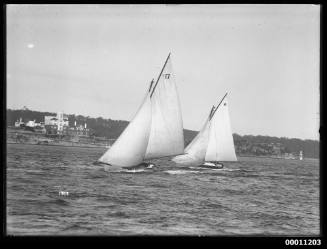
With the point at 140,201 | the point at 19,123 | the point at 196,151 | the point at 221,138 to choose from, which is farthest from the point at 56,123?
the point at 221,138

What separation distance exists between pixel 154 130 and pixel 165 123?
0.31 meters

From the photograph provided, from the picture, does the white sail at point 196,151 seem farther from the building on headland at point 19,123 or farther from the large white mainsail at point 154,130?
the building on headland at point 19,123

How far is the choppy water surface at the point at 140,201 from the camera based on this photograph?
6.96 meters

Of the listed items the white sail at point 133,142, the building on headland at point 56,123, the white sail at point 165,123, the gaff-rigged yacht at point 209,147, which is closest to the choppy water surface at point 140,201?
the building on headland at point 56,123

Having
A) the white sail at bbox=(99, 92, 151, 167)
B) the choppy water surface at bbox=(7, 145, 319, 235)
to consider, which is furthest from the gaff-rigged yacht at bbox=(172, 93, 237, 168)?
the choppy water surface at bbox=(7, 145, 319, 235)

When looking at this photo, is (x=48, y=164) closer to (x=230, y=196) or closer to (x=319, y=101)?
(x=230, y=196)

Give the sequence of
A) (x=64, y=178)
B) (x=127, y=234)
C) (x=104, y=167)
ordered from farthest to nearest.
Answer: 1. (x=104, y=167)
2. (x=64, y=178)
3. (x=127, y=234)

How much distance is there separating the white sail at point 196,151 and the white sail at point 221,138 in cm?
15

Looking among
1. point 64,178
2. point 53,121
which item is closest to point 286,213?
point 64,178

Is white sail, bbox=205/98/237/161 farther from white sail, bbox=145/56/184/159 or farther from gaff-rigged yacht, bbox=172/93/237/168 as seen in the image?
white sail, bbox=145/56/184/159

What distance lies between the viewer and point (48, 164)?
297 inches

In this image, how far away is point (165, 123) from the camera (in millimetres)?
9211

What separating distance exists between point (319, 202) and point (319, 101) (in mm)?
1710

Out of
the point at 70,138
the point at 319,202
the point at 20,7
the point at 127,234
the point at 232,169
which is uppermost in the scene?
the point at 20,7
